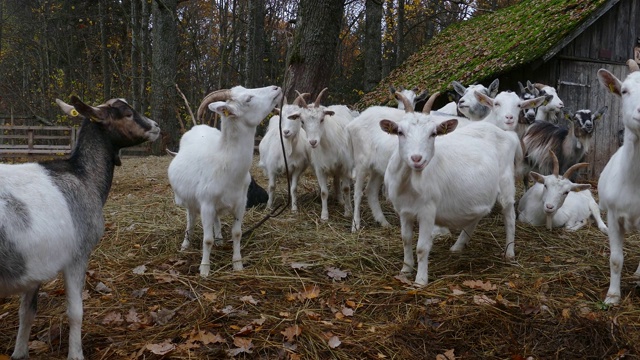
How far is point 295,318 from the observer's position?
13.6 ft

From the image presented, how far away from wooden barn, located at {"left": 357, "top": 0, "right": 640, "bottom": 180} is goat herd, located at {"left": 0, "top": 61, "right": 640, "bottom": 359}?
302 centimetres

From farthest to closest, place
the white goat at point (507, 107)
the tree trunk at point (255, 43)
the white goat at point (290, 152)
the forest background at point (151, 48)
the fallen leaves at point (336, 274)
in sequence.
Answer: the forest background at point (151, 48), the tree trunk at point (255, 43), the white goat at point (290, 152), the white goat at point (507, 107), the fallen leaves at point (336, 274)

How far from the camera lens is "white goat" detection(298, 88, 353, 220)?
804 cm

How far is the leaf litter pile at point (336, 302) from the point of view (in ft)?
12.5

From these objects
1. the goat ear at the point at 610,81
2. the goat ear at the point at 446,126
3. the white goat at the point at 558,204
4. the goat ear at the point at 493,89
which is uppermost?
the goat ear at the point at 493,89

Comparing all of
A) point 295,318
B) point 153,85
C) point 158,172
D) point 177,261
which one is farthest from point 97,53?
point 295,318

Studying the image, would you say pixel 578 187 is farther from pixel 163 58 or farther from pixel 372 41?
pixel 163 58

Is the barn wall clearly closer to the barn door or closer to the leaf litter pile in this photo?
the barn door

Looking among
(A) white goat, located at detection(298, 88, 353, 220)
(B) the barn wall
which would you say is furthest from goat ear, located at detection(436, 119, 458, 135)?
(B) the barn wall

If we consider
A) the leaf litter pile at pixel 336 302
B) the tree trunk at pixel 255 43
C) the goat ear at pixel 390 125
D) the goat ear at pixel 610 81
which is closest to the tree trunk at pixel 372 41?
the tree trunk at pixel 255 43

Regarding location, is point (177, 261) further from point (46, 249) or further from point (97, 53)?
point (97, 53)

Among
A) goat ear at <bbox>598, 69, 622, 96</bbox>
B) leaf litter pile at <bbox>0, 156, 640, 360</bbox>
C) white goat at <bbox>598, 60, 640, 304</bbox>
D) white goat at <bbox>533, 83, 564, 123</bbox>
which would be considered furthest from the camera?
white goat at <bbox>533, 83, 564, 123</bbox>

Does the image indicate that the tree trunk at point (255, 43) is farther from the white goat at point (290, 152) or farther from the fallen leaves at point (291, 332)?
the fallen leaves at point (291, 332)

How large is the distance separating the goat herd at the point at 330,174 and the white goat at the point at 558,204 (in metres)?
0.02
